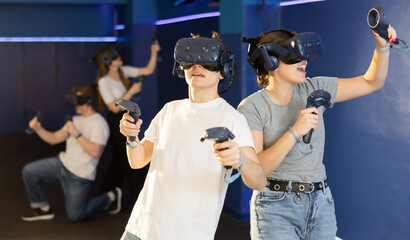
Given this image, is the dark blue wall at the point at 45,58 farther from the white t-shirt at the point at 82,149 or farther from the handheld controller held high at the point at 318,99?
the handheld controller held high at the point at 318,99

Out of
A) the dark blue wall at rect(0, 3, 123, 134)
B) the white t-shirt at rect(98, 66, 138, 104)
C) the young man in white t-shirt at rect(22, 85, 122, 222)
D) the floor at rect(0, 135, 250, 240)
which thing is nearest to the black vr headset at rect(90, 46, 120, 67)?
the white t-shirt at rect(98, 66, 138, 104)

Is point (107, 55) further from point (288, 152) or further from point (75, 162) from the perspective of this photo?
point (288, 152)

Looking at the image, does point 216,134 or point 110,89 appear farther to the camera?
point 110,89

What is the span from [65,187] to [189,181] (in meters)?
2.93

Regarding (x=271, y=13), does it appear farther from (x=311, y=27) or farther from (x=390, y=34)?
(x=390, y=34)

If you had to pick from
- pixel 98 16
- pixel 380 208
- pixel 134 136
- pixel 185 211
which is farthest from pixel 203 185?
pixel 98 16

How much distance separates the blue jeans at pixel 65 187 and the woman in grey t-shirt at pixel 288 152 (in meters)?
2.66

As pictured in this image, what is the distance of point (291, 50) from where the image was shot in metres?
2.19

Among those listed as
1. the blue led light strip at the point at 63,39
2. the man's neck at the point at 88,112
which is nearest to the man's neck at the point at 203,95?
the man's neck at the point at 88,112

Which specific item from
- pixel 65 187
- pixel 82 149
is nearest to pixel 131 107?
pixel 82 149

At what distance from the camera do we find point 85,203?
4.78 m

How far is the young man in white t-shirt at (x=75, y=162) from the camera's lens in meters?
4.66

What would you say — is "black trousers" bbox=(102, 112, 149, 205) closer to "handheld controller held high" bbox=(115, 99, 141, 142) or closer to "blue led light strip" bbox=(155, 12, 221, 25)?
"blue led light strip" bbox=(155, 12, 221, 25)

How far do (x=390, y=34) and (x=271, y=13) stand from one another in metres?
2.37
